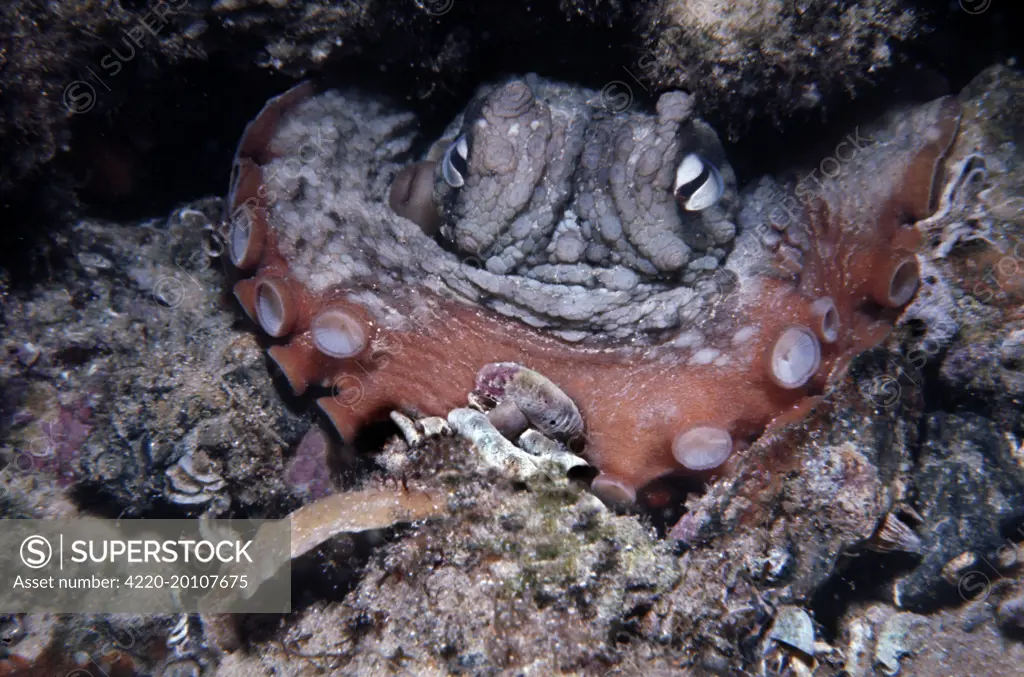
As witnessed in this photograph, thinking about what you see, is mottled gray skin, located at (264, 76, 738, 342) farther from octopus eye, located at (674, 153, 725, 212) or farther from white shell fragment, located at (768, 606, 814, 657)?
white shell fragment, located at (768, 606, 814, 657)

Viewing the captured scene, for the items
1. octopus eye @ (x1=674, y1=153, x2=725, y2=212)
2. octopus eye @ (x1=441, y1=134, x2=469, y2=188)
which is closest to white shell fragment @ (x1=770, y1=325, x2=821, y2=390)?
octopus eye @ (x1=674, y1=153, x2=725, y2=212)

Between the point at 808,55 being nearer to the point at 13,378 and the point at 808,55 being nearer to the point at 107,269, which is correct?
the point at 107,269

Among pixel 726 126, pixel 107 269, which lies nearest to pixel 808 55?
pixel 726 126

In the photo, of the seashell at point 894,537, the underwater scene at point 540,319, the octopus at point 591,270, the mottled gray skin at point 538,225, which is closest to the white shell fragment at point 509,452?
the underwater scene at point 540,319

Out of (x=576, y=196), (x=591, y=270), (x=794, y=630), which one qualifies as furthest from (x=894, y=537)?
(x=576, y=196)

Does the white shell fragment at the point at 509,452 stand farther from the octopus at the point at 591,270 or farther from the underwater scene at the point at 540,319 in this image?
the octopus at the point at 591,270

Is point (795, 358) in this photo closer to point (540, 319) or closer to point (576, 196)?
point (540, 319)
